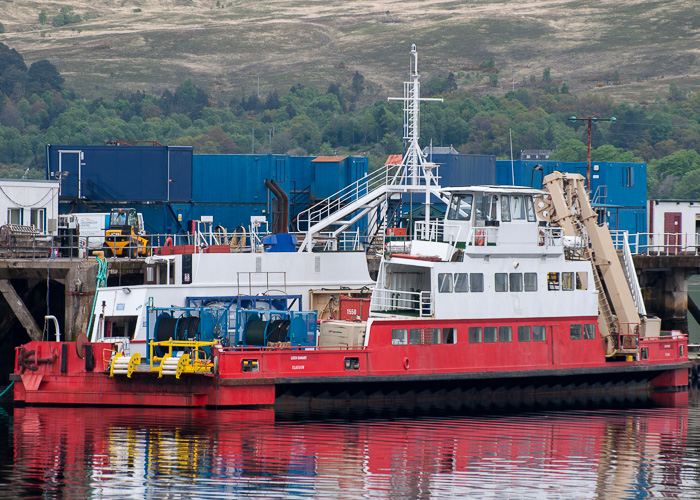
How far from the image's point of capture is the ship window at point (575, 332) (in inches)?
1470

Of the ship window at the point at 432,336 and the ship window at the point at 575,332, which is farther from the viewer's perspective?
the ship window at the point at 575,332

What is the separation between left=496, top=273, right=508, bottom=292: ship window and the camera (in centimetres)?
3631

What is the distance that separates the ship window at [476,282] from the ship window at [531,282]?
1.63m

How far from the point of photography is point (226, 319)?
34.3m

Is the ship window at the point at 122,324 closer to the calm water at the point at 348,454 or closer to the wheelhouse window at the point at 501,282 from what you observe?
the calm water at the point at 348,454

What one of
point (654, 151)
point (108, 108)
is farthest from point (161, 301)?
point (108, 108)

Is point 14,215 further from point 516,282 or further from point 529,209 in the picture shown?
point 529,209

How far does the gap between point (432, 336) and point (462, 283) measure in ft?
6.04

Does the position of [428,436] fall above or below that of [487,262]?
below

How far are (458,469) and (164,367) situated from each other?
930cm

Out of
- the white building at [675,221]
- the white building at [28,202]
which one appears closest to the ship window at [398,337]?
the white building at [28,202]

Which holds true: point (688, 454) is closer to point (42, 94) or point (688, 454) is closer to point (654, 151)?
point (654, 151)

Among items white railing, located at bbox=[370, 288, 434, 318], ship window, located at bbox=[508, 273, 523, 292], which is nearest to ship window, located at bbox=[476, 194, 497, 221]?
ship window, located at bbox=[508, 273, 523, 292]

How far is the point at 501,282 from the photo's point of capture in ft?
119
